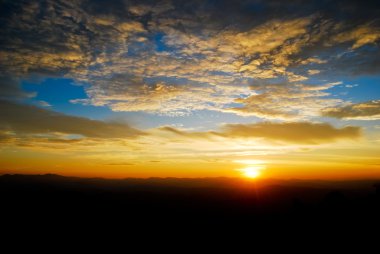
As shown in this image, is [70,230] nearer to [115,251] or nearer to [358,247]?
[115,251]

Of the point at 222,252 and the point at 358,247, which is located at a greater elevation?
the point at 358,247

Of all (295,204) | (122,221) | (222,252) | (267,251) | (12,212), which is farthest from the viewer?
(12,212)

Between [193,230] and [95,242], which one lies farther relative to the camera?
[193,230]

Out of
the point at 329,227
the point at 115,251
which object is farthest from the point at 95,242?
the point at 329,227

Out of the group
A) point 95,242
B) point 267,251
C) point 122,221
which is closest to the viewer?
point 267,251

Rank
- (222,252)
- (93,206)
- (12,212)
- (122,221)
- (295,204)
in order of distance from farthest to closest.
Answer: (93,206) → (12,212) → (122,221) → (295,204) → (222,252)

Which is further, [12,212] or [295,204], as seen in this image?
[12,212]

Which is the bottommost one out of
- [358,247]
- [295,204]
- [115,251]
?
[115,251]

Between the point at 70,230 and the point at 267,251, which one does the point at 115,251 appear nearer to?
the point at 70,230

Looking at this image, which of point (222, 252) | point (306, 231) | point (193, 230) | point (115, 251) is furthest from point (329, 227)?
point (115, 251)
